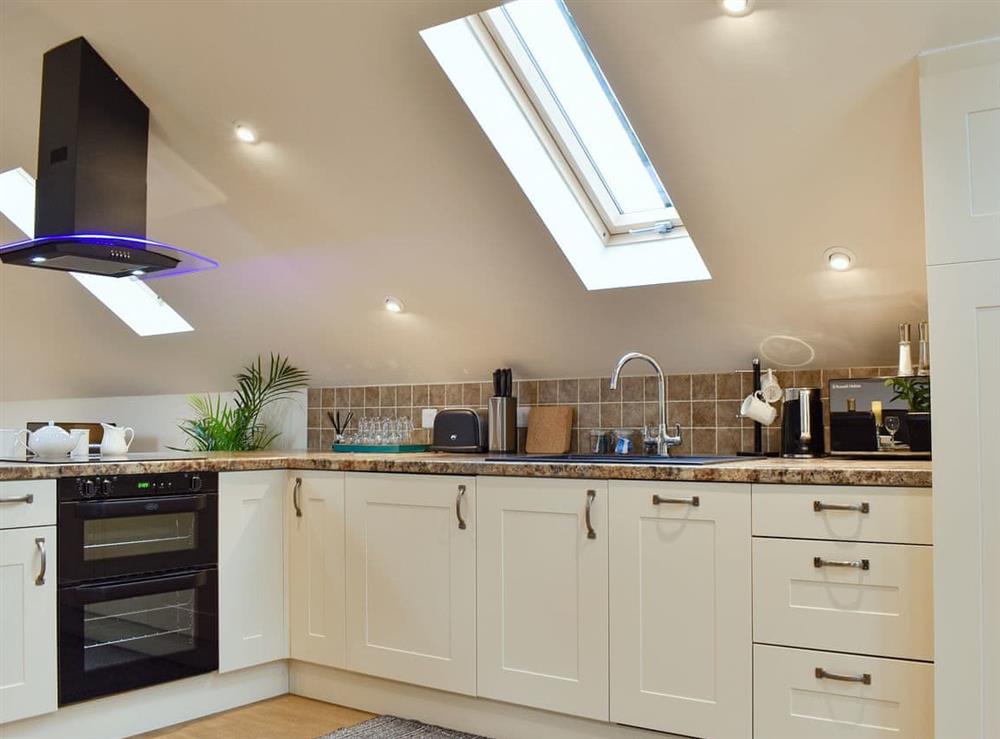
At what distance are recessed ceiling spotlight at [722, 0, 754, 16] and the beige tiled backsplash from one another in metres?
1.39

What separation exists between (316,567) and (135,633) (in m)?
0.65

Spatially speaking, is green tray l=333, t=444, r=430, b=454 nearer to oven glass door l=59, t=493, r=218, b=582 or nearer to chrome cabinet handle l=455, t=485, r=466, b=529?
oven glass door l=59, t=493, r=218, b=582

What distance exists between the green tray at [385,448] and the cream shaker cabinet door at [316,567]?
19.4 inches

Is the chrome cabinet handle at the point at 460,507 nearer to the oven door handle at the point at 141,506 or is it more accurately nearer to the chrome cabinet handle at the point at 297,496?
the chrome cabinet handle at the point at 297,496

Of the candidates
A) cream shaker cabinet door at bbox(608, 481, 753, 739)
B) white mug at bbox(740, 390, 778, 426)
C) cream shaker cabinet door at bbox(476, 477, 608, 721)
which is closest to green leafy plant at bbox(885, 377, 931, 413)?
white mug at bbox(740, 390, 778, 426)

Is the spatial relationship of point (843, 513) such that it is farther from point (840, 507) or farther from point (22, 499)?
point (22, 499)

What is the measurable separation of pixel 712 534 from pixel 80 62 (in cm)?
260

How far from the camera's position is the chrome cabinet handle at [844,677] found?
7.43 feet

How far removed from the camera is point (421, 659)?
10.0 feet

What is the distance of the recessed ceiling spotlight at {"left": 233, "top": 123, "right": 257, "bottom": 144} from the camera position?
10.5 feet

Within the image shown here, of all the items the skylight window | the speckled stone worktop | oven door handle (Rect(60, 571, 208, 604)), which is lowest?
oven door handle (Rect(60, 571, 208, 604))

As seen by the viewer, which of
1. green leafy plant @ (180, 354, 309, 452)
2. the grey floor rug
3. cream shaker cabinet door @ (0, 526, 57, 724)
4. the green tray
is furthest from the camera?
green leafy plant @ (180, 354, 309, 452)

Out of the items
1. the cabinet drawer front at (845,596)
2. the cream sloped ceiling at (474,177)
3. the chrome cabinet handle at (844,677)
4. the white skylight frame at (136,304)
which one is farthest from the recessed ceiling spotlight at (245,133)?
the chrome cabinet handle at (844,677)

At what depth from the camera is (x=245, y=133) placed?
321 centimetres
